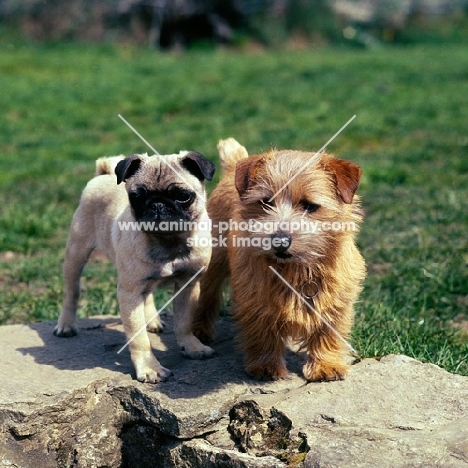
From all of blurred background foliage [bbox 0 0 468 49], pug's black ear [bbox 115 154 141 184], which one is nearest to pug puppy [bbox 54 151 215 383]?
pug's black ear [bbox 115 154 141 184]

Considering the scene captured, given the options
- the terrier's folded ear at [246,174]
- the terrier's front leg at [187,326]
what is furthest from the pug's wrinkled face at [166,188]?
the terrier's front leg at [187,326]

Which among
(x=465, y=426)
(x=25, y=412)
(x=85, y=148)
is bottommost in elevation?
(x=85, y=148)

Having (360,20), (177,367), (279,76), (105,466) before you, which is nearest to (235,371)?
(177,367)

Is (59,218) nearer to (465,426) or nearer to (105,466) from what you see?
(105,466)

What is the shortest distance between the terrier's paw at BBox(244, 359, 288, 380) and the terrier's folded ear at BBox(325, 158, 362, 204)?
3.54 feet

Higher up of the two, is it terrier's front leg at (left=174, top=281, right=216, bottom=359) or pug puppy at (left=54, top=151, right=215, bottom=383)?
pug puppy at (left=54, top=151, right=215, bottom=383)

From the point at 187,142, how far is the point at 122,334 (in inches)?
261

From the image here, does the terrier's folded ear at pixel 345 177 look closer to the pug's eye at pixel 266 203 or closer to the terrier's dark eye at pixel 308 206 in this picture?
the terrier's dark eye at pixel 308 206

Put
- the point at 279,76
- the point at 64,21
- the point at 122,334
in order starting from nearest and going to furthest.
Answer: the point at 122,334, the point at 279,76, the point at 64,21

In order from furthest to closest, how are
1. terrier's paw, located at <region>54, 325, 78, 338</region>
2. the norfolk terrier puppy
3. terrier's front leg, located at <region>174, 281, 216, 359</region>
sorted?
terrier's paw, located at <region>54, 325, 78, 338</region>, terrier's front leg, located at <region>174, 281, 216, 359</region>, the norfolk terrier puppy

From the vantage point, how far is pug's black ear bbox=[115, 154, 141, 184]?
4266mm

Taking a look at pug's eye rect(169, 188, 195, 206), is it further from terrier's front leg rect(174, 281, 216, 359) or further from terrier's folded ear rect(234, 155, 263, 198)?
terrier's front leg rect(174, 281, 216, 359)

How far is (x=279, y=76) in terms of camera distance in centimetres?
1661

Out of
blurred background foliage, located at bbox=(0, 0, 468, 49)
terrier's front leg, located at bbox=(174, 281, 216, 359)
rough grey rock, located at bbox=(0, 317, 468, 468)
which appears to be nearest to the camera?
rough grey rock, located at bbox=(0, 317, 468, 468)
